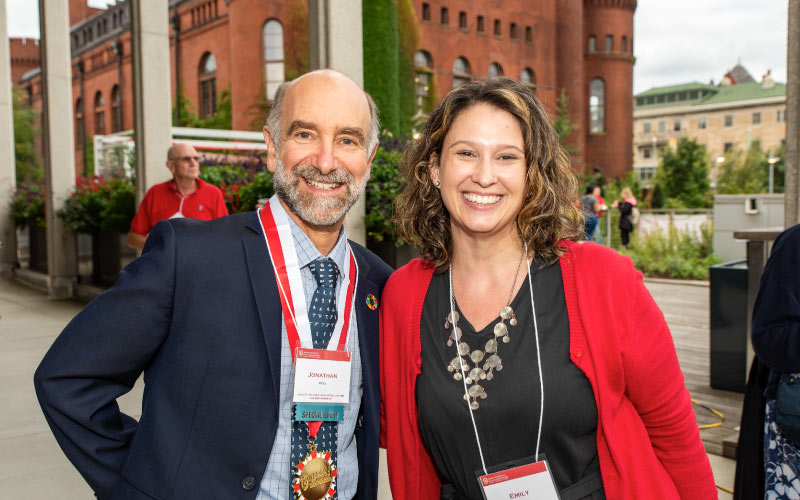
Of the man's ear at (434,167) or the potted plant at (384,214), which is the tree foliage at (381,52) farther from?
the man's ear at (434,167)

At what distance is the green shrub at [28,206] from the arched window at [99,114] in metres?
30.3

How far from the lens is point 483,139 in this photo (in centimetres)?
199

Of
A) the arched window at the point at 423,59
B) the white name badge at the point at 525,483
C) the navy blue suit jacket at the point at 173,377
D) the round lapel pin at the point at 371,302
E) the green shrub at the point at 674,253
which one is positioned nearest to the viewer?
the navy blue suit jacket at the point at 173,377

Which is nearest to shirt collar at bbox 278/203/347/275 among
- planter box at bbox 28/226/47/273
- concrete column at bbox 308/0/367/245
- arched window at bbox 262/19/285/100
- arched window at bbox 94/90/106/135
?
concrete column at bbox 308/0/367/245

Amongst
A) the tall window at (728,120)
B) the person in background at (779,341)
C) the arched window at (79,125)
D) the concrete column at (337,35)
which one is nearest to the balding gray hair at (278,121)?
the person in background at (779,341)

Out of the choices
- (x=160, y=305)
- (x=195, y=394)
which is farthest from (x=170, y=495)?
(x=160, y=305)

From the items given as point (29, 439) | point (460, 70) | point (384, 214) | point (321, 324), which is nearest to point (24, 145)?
point (460, 70)

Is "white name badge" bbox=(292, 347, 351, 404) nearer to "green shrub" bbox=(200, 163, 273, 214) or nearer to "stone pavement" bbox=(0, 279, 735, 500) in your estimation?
"stone pavement" bbox=(0, 279, 735, 500)

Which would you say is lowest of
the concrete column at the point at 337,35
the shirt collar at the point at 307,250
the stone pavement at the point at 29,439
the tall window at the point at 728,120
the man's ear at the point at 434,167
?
the stone pavement at the point at 29,439

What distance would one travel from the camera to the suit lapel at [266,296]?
169 centimetres

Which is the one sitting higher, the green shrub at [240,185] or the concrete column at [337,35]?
the concrete column at [337,35]

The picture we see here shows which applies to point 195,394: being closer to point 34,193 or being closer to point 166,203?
point 166,203

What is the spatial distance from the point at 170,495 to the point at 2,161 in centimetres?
1675

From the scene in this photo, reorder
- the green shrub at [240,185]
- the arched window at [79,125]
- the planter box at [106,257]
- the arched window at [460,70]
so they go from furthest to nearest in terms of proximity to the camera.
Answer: the arched window at [79,125] < the arched window at [460,70] < the planter box at [106,257] < the green shrub at [240,185]
